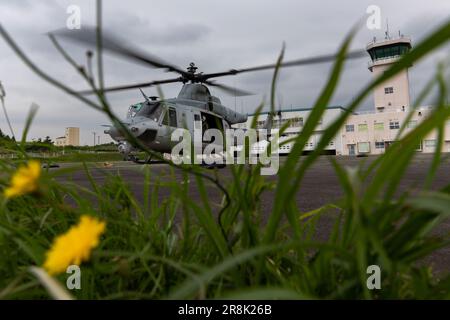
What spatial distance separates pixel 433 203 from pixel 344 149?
33.6 metres

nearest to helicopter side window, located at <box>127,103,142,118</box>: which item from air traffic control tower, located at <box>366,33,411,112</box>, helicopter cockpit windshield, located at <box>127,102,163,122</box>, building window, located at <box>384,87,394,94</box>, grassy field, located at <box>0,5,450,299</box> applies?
helicopter cockpit windshield, located at <box>127,102,163,122</box>

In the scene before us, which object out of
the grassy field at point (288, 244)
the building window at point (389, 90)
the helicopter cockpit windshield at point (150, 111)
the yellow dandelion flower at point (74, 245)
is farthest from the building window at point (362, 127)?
the yellow dandelion flower at point (74, 245)

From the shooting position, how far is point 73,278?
0.36 metres

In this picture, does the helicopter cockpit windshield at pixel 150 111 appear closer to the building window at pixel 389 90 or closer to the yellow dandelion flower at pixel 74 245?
the yellow dandelion flower at pixel 74 245

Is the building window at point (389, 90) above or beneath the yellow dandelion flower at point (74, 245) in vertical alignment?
above

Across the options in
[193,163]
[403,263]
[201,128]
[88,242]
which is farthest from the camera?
[201,128]

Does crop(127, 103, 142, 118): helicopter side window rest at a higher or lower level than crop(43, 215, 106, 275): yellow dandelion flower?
higher

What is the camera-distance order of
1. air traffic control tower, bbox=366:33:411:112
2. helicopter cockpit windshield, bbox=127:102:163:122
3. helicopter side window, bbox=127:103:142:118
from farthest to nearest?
air traffic control tower, bbox=366:33:411:112
helicopter side window, bbox=127:103:142:118
helicopter cockpit windshield, bbox=127:102:163:122

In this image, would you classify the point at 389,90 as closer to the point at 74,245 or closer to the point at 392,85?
the point at 392,85

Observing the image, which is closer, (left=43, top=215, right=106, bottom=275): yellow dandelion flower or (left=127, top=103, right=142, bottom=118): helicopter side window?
(left=43, top=215, right=106, bottom=275): yellow dandelion flower

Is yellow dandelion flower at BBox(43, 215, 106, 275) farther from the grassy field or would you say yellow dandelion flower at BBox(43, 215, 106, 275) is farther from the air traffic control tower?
the air traffic control tower
